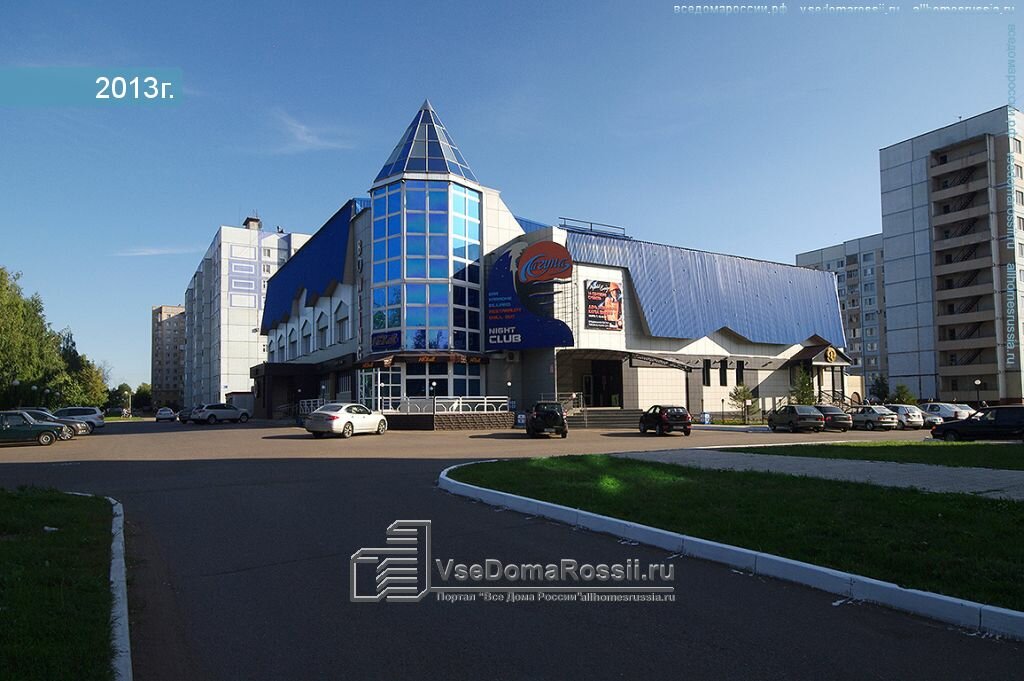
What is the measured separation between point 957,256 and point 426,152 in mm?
59942

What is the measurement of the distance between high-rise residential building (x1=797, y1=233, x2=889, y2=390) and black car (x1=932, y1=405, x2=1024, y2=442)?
79976 millimetres

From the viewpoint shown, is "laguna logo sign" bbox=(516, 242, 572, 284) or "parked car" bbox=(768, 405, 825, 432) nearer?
"parked car" bbox=(768, 405, 825, 432)

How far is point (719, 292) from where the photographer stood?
5478 centimetres

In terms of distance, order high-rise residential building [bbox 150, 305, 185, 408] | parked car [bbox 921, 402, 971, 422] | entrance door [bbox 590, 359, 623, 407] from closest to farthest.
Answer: parked car [bbox 921, 402, 971, 422], entrance door [bbox 590, 359, 623, 407], high-rise residential building [bbox 150, 305, 185, 408]

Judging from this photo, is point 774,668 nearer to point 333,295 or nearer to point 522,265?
point 522,265

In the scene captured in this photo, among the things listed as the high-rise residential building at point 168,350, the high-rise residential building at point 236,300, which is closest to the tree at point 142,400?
the high-rise residential building at point 168,350

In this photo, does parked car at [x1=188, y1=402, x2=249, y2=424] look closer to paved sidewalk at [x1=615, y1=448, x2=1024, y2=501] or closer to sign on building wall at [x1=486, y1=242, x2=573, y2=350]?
sign on building wall at [x1=486, y1=242, x2=573, y2=350]

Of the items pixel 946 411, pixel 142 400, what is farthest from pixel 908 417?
pixel 142 400

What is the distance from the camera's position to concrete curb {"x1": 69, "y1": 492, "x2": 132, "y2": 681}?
4262 millimetres

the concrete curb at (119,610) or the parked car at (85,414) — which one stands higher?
the concrete curb at (119,610)

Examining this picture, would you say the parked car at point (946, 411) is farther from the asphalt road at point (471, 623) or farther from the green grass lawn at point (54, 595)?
the green grass lawn at point (54, 595)

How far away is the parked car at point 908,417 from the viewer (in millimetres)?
39219

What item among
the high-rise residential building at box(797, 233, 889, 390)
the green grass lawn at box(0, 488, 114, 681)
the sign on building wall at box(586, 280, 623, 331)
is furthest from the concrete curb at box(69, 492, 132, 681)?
the high-rise residential building at box(797, 233, 889, 390)

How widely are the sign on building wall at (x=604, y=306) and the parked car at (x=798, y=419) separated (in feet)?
43.5
